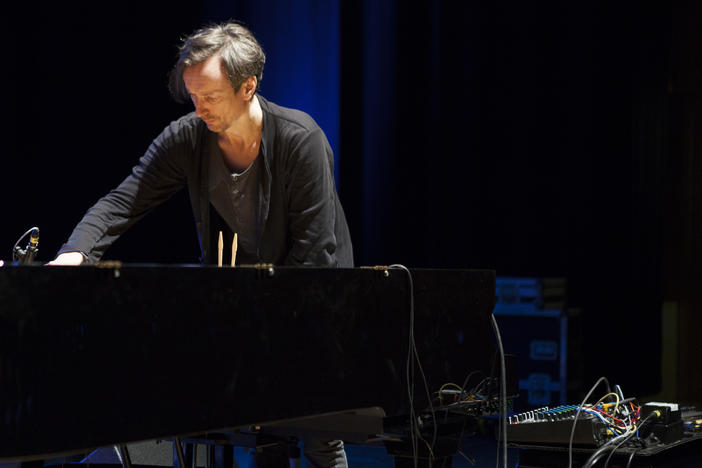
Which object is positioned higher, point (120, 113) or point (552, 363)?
point (120, 113)

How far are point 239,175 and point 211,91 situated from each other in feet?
0.70

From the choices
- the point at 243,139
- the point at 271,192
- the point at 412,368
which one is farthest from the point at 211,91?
the point at 412,368

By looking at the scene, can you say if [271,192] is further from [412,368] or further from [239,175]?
[412,368]

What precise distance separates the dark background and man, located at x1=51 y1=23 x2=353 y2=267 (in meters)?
2.22

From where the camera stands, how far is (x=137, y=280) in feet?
4.30

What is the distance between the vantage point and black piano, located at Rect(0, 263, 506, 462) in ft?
3.91

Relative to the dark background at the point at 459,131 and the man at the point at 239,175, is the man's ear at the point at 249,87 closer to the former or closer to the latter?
the man at the point at 239,175

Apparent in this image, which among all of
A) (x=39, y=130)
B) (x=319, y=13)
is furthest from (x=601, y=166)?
(x=39, y=130)

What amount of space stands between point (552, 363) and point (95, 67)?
2.85m

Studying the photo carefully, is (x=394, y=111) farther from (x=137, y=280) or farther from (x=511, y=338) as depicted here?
(x=137, y=280)

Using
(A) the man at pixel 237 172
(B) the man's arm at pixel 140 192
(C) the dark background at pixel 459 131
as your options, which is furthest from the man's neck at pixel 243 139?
(C) the dark background at pixel 459 131

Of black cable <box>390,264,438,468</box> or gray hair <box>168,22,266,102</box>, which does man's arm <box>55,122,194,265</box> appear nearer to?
gray hair <box>168,22,266,102</box>

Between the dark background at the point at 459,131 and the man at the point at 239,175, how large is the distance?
7.29 feet

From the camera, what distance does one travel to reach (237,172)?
2.13m
